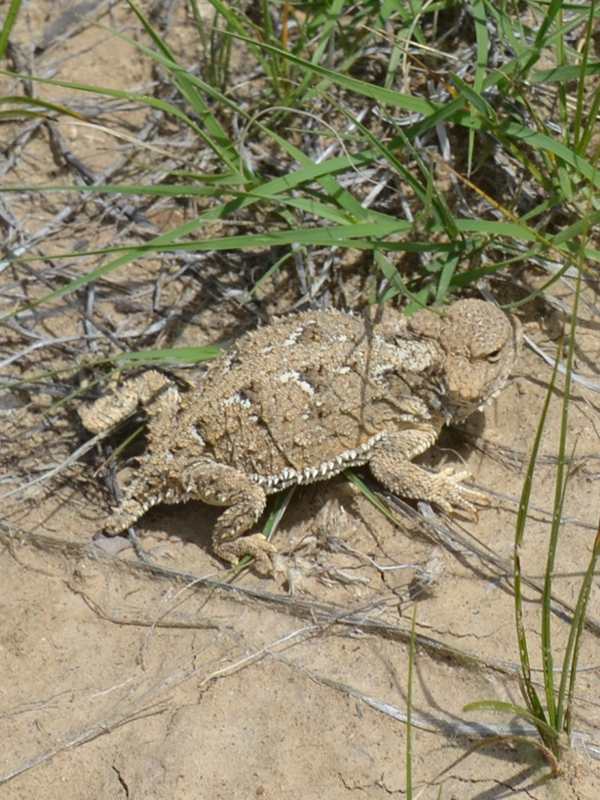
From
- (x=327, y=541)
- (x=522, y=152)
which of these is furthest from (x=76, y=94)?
(x=327, y=541)

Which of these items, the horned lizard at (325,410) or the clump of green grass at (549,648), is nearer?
the clump of green grass at (549,648)

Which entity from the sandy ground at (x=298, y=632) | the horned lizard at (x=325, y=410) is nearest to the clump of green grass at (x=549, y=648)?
the sandy ground at (x=298, y=632)

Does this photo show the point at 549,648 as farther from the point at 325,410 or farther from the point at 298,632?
the point at 325,410

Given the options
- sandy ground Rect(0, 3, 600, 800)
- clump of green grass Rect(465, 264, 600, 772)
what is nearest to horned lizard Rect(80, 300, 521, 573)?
sandy ground Rect(0, 3, 600, 800)

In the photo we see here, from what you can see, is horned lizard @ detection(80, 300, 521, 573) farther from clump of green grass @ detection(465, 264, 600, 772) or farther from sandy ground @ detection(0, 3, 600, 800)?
clump of green grass @ detection(465, 264, 600, 772)

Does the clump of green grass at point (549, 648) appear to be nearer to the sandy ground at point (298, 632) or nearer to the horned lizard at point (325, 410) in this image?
the sandy ground at point (298, 632)

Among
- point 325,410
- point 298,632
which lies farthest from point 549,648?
point 325,410
